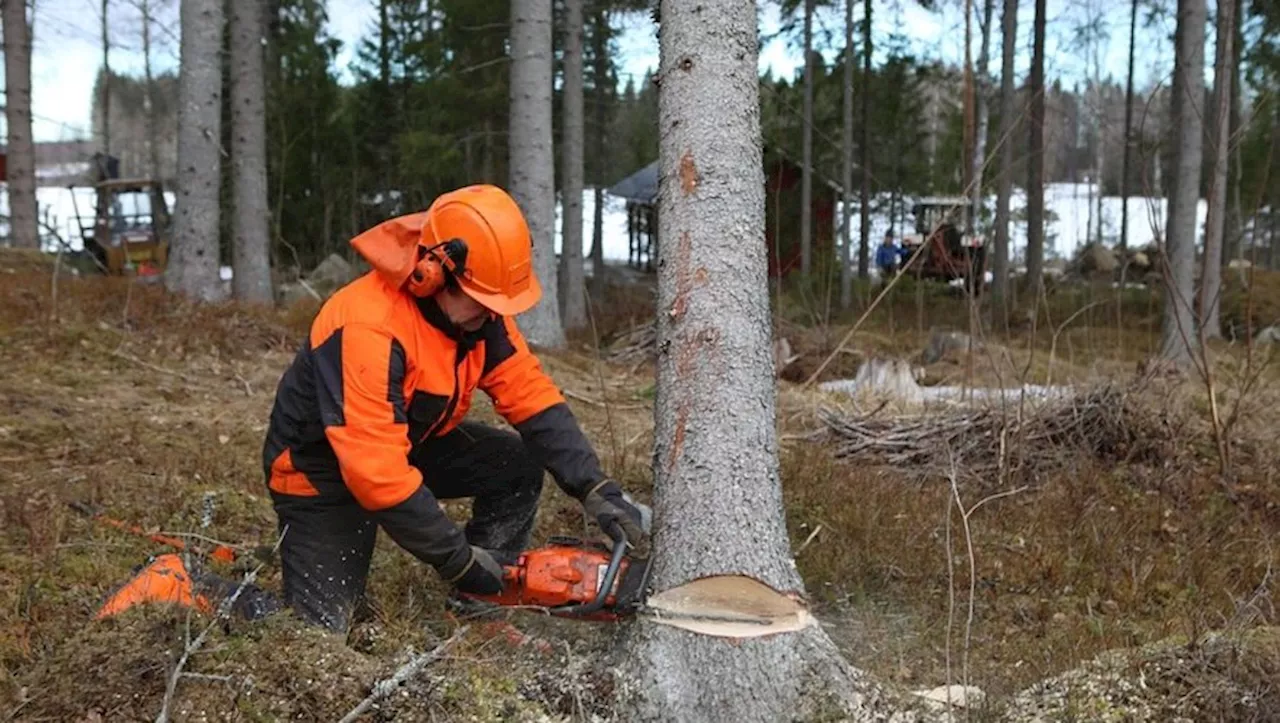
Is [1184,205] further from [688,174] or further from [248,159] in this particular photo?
[248,159]

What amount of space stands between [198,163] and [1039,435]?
25.3ft

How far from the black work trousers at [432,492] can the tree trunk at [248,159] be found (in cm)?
875

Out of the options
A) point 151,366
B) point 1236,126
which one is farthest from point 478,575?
point 1236,126

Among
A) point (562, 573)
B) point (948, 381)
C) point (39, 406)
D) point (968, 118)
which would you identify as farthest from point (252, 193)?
point (562, 573)

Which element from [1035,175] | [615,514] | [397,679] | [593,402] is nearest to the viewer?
[397,679]

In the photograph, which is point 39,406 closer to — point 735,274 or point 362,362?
point 362,362

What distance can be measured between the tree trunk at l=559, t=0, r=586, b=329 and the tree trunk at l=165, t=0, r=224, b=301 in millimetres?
5078

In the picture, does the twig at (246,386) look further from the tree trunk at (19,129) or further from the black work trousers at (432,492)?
the tree trunk at (19,129)

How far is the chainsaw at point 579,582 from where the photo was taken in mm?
3000

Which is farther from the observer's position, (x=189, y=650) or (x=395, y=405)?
(x=395, y=405)

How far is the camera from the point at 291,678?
261cm

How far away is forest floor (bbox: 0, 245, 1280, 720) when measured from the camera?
2658 mm

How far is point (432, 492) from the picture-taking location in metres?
3.62

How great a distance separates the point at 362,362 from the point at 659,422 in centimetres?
83
